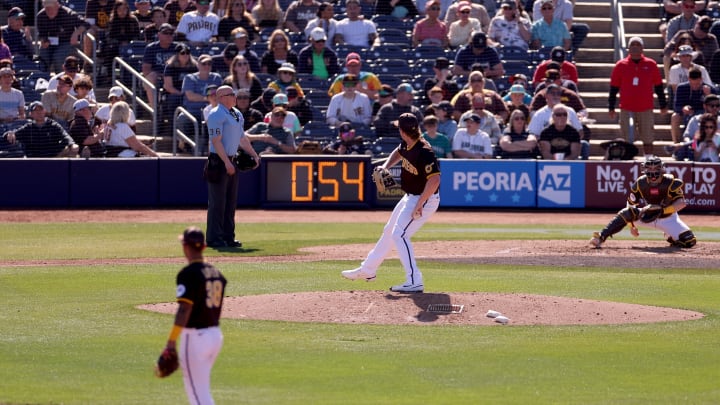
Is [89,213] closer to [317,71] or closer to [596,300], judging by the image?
[317,71]

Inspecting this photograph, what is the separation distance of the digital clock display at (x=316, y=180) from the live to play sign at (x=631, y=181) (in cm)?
470

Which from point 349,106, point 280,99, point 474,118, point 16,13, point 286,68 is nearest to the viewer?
point 474,118

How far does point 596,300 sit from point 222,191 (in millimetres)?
6400

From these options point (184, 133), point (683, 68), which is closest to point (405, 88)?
point (184, 133)

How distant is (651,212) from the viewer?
1923 centimetres

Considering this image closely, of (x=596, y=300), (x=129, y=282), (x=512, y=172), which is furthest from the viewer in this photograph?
(x=512, y=172)

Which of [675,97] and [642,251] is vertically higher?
[675,97]

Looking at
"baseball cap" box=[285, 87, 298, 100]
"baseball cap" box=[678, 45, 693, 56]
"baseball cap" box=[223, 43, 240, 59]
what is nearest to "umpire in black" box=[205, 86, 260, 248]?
"baseball cap" box=[285, 87, 298, 100]

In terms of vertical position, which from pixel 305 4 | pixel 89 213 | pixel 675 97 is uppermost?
pixel 305 4

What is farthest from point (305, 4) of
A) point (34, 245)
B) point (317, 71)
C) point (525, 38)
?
point (34, 245)

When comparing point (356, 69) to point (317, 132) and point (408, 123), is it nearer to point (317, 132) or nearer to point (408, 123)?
point (317, 132)

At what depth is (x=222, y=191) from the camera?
1825 centimetres

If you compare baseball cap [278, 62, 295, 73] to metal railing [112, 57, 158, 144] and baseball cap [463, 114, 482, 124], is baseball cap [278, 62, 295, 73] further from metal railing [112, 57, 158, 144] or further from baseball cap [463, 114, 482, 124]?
baseball cap [463, 114, 482, 124]

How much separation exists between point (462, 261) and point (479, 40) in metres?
10.2
